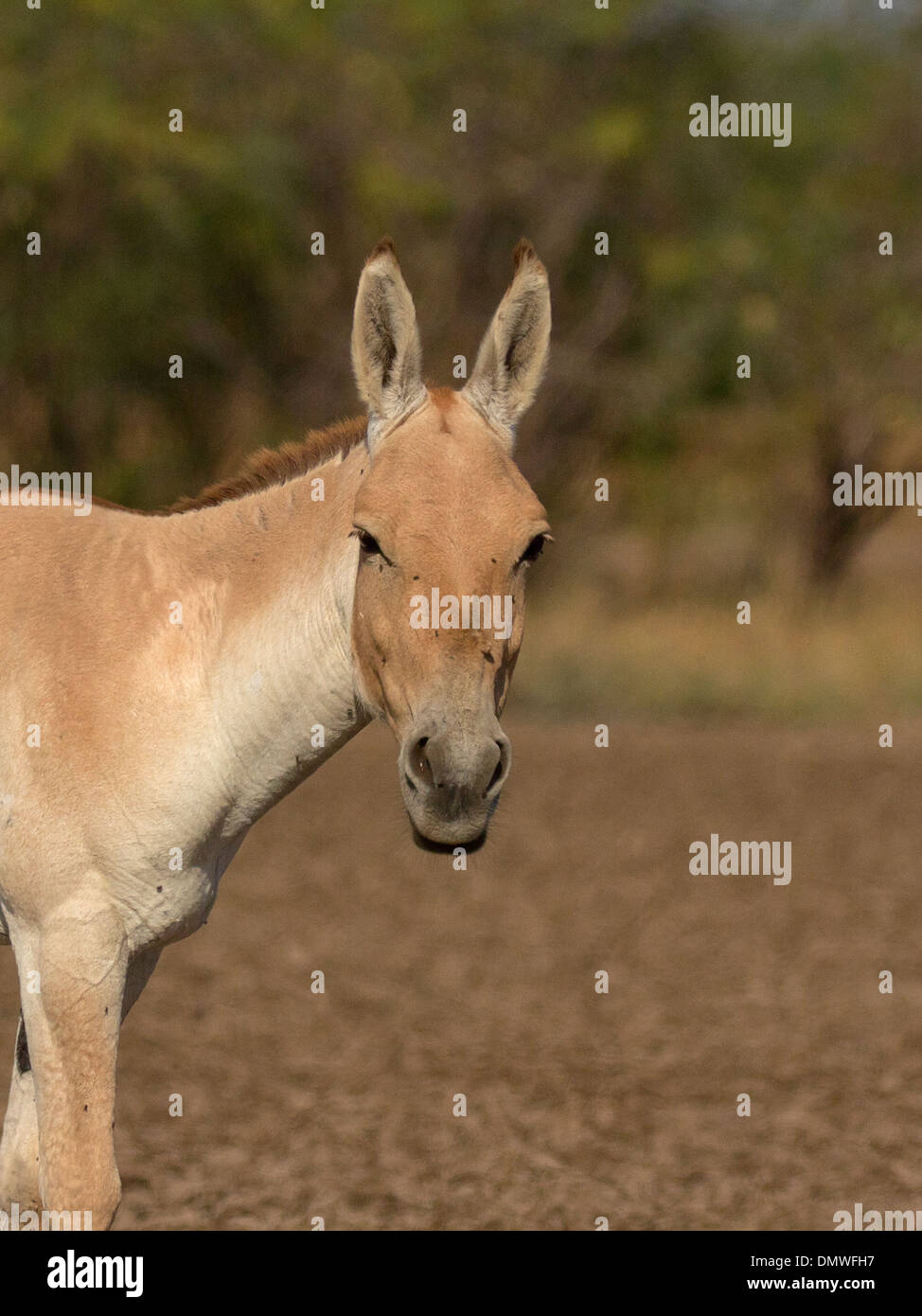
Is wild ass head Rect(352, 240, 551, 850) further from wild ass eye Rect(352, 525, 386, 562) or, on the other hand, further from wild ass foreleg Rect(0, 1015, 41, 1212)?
wild ass foreleg Rect(0, 1015, 41, 1212)

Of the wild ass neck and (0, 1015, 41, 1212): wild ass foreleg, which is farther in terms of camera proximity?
(0, 1015, 41, 1212): wild ass foreleg

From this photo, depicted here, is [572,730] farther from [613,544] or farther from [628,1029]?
[628,1029]

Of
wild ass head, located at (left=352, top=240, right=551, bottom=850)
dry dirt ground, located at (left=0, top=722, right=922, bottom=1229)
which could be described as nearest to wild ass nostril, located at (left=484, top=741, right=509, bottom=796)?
wild ass head, located at (left=352, top=240, right=551, bottom=850)

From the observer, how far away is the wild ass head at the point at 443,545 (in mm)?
3633

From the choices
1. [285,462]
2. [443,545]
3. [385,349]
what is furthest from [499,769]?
[285,462]

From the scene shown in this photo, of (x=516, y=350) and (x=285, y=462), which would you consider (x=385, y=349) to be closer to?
(x=516, y=350)

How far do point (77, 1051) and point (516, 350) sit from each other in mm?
2154

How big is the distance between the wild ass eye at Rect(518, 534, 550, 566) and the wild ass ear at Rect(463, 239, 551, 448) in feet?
1.27

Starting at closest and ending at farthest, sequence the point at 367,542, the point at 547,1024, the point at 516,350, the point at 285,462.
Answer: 1. the point at 367,542
2. the point at 516,350
3. the point at 285,462
4. the point at 547,1024

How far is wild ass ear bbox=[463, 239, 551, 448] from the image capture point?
4.14 meters

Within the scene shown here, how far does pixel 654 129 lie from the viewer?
20.9 metres

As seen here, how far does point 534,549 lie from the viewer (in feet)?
12.9
